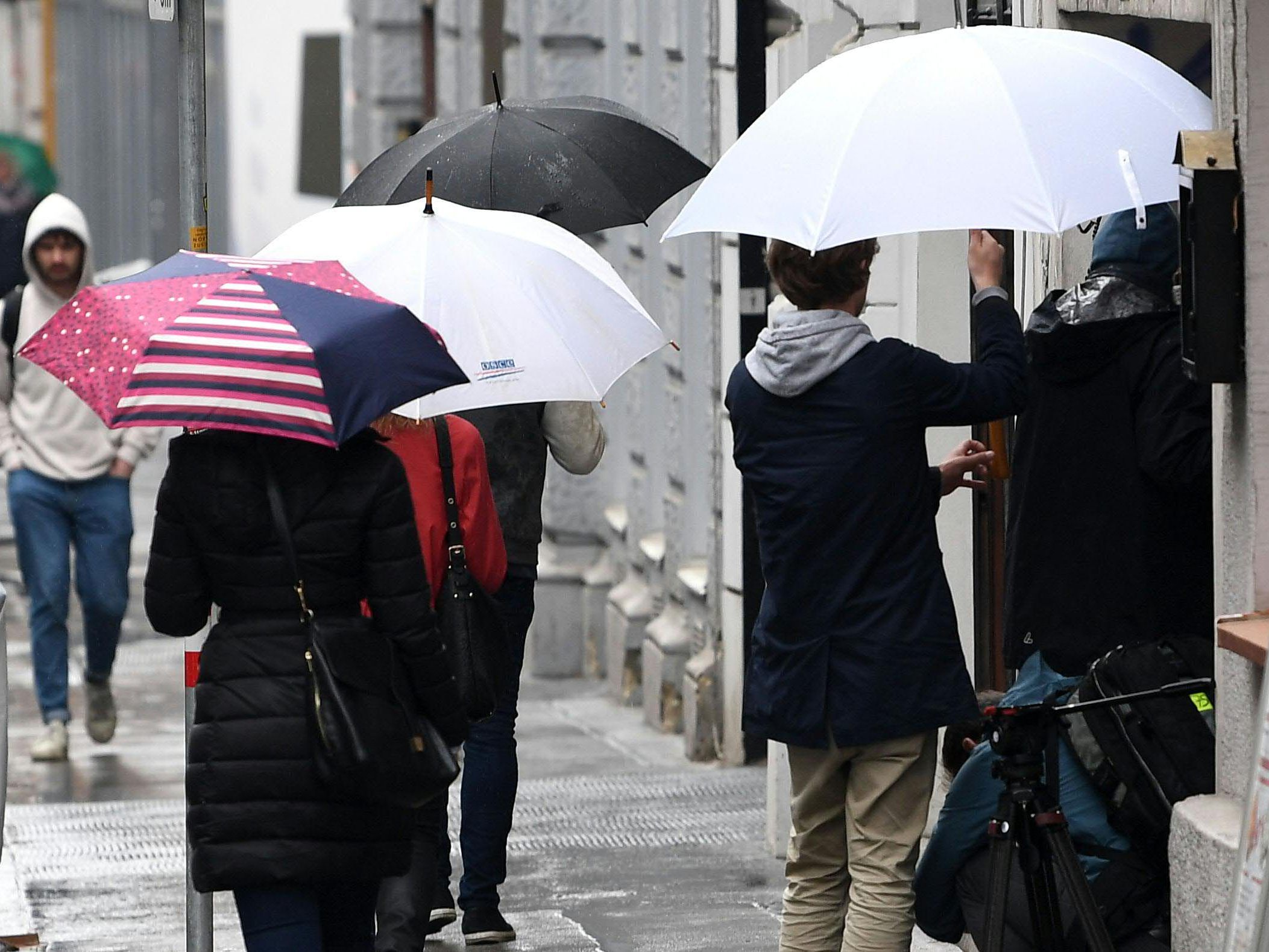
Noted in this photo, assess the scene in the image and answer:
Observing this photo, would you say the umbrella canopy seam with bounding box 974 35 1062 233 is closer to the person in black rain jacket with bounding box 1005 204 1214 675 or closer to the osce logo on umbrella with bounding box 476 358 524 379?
the person in black rain jacket with bounding box 1005 204 1214 675

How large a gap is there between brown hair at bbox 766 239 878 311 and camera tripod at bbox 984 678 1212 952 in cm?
85

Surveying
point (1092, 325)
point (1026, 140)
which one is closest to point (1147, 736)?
point (1092, 325)

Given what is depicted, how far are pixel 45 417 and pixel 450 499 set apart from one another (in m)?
4.51

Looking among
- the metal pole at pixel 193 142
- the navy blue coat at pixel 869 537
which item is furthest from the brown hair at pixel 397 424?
the navy blue coat at pixel 869 537

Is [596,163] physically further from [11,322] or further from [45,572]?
[45,572]

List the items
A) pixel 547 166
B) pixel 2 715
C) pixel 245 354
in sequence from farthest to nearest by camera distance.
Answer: pixel 2 715
pixel 547 166
pixel 245 354

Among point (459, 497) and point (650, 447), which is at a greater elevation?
point (459, 497)

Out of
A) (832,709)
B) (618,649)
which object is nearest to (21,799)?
(618,649)

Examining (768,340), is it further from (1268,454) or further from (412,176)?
(412,176)

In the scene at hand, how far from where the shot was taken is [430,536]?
5219 millimetres

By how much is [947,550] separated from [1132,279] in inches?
81.5

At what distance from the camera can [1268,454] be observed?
15.1 feet

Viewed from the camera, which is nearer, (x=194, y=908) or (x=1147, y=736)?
(x=1147, y=736)

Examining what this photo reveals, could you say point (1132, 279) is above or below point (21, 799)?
above
